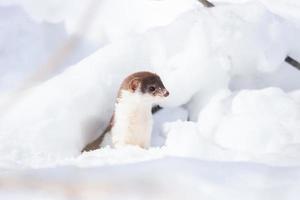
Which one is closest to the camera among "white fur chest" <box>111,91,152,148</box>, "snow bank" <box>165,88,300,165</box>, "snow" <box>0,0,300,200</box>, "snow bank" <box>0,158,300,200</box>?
"snow bank" <box>0,158,300,200</box>

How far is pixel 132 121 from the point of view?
2.85 meters

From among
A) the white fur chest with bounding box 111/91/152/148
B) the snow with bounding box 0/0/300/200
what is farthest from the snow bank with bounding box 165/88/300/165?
the white fur chest with bounding box 111/91/152/148

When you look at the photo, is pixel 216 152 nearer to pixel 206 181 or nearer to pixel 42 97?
pixel 206 181

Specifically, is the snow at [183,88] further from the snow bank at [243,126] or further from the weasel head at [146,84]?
the weasel head at [146,84]

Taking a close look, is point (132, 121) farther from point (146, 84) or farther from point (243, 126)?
point (243, 126)

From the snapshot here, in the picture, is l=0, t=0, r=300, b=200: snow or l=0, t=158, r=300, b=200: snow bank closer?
l=0, t=158, r=300, b=200: snow bank

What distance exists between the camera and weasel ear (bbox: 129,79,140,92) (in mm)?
2762

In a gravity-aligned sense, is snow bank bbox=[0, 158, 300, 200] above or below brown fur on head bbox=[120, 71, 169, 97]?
above

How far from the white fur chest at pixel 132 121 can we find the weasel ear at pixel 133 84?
2 centimetres

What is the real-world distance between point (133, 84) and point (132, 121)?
0.59 ft

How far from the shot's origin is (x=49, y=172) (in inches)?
41.4

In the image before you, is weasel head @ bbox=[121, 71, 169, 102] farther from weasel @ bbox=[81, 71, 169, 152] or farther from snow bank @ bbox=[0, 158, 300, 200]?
snow bank @ bbox=[0, 158, 300, 200]

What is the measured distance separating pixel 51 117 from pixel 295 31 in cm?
131

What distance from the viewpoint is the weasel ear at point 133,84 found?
276 cm
